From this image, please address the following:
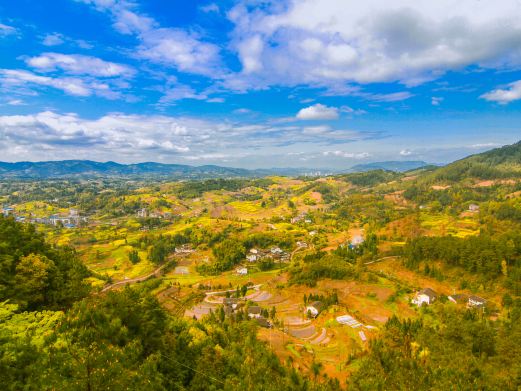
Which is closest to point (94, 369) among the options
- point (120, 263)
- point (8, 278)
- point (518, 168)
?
point (8, 278)

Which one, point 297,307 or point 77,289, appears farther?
point 297,307

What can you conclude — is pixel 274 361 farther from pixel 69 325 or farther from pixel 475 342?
pixel 475 342

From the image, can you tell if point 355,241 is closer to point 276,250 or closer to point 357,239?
point 357,239

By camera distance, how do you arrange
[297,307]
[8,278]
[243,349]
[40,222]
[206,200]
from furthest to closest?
[206,200], [40,222], [297,307], [243,349], [8,278]

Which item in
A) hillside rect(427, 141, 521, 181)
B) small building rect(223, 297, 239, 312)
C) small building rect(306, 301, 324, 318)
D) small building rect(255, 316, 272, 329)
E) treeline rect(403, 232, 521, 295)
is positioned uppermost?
hillside rect(427, 141, 521, 181)

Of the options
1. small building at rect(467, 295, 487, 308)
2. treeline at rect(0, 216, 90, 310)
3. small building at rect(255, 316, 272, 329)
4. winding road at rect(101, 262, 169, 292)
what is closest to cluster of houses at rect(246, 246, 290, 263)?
winding road at rect(101, 262, 169, 292)

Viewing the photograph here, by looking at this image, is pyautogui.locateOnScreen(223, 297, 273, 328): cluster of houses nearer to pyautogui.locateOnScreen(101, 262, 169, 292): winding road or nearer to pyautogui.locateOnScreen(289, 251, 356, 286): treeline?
pyautogui.locateOnScreen(289, 251, 356, 286): treeline

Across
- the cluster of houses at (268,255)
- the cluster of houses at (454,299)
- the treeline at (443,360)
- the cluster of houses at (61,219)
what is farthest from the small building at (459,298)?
the cluster of houses at (61,219)
